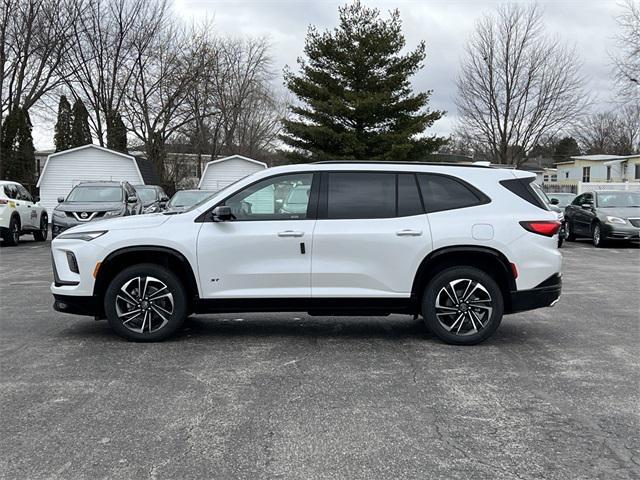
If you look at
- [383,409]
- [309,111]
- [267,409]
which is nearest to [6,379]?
[267,409]

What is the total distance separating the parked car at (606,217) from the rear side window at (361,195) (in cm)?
1357

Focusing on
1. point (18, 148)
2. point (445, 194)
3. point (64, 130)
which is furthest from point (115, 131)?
point (445, 194)

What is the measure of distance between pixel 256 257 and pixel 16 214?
45.7 feet

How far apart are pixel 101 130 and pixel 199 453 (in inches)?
1563

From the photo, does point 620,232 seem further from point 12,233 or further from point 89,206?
point 12,233

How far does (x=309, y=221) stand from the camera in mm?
6020

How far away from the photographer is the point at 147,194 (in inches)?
949

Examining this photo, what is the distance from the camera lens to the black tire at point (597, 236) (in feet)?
58.7

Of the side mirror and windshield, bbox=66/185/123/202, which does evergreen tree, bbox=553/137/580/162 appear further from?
the side mirror

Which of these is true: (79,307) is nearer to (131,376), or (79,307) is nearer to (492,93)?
(131,376)

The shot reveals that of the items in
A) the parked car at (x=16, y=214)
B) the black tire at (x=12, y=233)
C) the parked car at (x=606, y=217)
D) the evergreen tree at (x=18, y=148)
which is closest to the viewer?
the parked car at (x=16, y=214)

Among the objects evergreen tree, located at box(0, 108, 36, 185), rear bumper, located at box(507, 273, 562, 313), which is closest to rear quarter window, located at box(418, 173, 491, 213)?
rear bumper, located at box(507, 273, 562, 313)

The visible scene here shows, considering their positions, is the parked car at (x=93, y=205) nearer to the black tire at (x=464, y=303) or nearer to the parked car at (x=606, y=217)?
the black tire at (x=464, y=303)

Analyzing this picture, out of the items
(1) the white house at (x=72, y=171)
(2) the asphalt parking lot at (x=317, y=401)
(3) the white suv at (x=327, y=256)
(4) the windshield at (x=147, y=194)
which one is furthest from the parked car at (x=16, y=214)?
(3) the white suv at (x=327, y=256)
